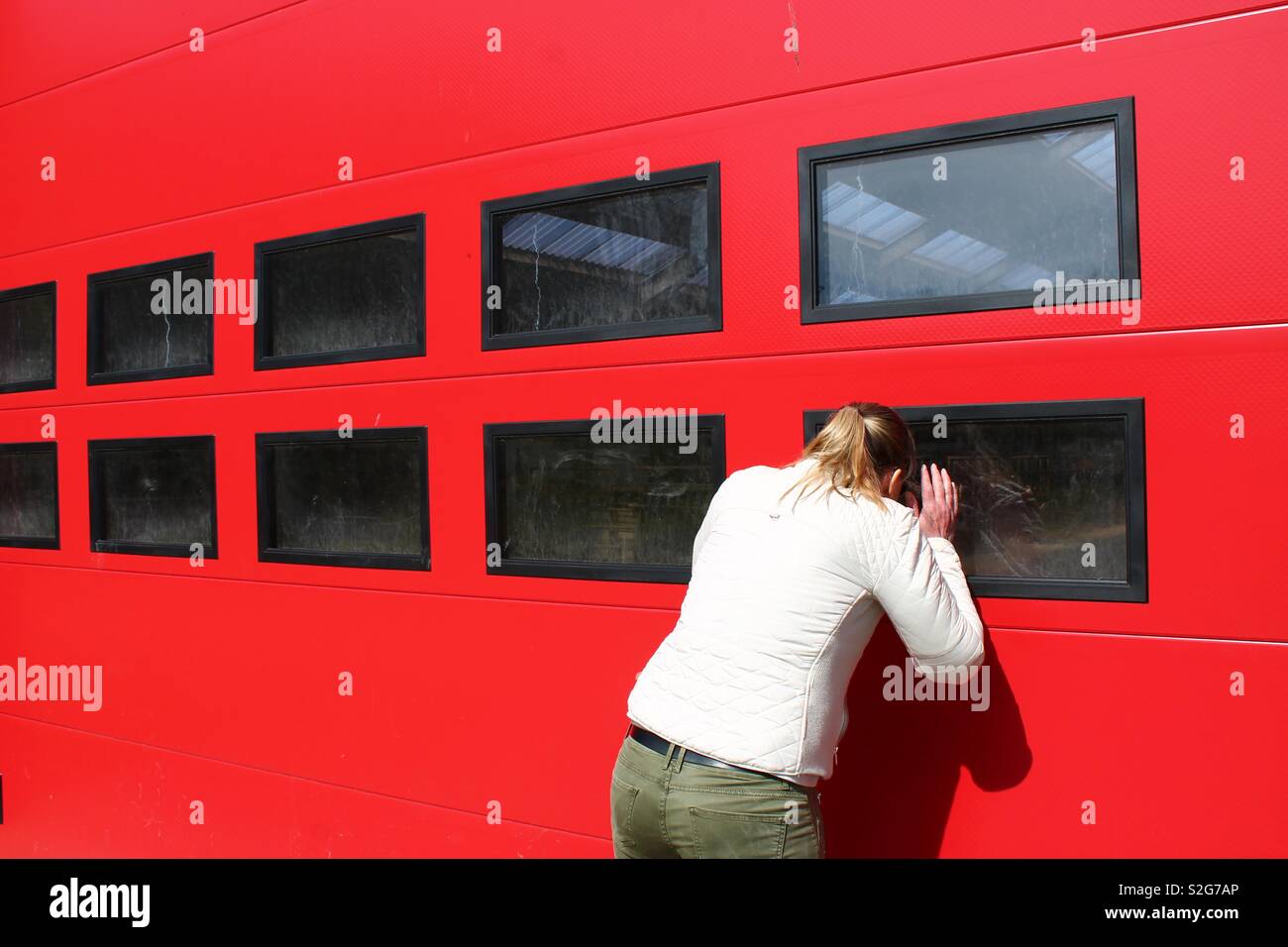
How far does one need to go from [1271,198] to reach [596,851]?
2.29 metres

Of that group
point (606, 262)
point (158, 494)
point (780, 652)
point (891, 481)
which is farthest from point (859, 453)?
point (158, 494)

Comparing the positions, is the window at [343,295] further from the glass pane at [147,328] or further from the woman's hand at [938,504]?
the woman's hand at [938,504]

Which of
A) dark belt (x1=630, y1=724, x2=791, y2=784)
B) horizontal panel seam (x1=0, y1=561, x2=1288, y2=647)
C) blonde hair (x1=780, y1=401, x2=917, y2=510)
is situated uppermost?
blonde hair (x1=780, y1=401, x2=917, y2=510)

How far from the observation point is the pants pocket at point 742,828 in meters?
2.08

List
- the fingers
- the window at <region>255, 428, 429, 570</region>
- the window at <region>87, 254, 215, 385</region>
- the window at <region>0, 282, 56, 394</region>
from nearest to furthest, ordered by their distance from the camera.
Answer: the fingers < the window at <region>255, 428, 429, 570</region> < the window at <region>87, 254, 215, 385</region> < the window at <region>0, 282, 56, 394</region>

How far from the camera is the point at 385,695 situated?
3.39 meters

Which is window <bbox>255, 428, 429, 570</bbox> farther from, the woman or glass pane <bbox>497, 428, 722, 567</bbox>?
the woman

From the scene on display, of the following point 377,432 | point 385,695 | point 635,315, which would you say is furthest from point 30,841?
point 635,315

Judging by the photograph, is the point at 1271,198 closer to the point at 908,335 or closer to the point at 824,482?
the point at 908,335

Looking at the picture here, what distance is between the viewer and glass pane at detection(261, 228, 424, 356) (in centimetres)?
336

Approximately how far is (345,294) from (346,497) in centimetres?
66

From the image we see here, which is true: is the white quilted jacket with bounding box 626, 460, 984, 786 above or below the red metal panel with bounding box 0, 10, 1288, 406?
below

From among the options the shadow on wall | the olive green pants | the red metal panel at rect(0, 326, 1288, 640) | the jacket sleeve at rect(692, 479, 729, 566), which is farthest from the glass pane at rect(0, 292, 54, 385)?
the shadow on wall

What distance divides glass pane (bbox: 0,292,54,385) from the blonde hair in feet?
11.1
